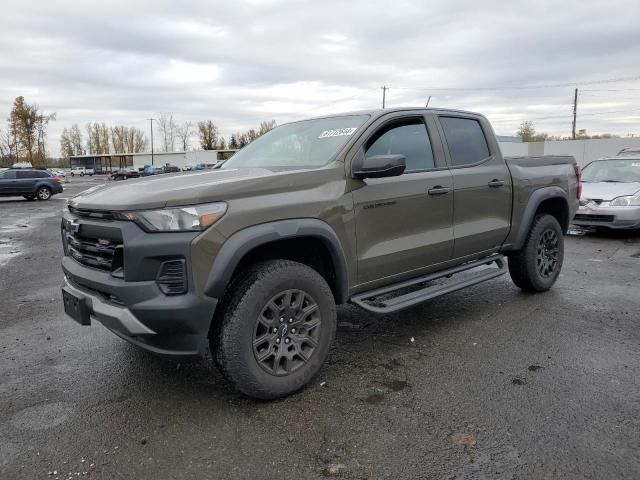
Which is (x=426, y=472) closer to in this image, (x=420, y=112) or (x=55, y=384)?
(x=55, y=384)

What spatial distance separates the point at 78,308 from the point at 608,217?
9.08m

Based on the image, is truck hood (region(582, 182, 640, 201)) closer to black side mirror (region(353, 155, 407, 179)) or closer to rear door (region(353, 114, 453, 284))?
rear door (region(353, 114, 453, 284))

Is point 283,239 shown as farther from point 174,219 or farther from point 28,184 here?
point 28,184

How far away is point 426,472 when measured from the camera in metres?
2.44

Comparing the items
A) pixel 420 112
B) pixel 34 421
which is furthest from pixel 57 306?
pixel 420 112

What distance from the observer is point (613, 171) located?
1040cm

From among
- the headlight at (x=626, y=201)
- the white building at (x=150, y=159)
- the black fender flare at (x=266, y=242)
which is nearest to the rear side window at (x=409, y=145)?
the black fender flare at (x=266, y=242)

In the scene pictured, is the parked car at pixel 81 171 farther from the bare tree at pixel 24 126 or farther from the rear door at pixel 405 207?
the rear door at pixel 405 207

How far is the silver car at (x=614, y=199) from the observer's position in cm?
895

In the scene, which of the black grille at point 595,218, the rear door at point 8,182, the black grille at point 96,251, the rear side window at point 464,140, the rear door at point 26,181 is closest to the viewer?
the black grille at point 96,251

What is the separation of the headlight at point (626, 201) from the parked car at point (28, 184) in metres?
24.5

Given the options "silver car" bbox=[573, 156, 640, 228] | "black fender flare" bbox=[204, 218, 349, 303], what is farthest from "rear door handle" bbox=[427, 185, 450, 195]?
"silver car" bbox=[573, 156, 640, 228]

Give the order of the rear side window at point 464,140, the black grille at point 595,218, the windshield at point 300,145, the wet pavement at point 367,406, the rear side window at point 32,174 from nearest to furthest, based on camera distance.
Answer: the wet pavement at point 367,406
the windshield at point 300,145
the rear side window at point 464,140
the black grille at point 595,218
the rear side window at point 32,174

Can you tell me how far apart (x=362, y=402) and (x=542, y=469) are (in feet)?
3.58
